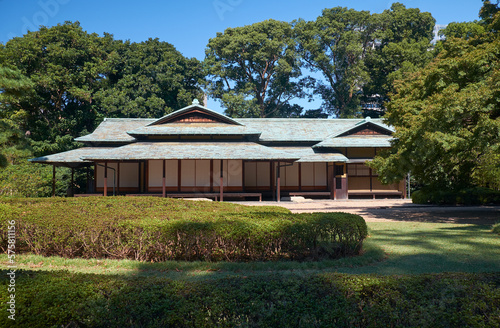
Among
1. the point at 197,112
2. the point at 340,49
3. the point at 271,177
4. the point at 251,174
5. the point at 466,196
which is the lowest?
the point at 466,196

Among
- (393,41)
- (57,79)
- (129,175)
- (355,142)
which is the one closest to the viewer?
(129,175)

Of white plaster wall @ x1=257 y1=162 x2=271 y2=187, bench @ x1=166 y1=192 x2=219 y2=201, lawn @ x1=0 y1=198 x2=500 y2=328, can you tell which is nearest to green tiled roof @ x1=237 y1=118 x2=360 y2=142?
white plaster wall @ x1=257 y1=162 x2=271 y2=187

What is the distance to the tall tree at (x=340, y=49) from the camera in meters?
41.0

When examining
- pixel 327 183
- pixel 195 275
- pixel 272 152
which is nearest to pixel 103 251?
pixel 195 275

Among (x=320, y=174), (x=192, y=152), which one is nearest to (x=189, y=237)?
(x=192, y=152)

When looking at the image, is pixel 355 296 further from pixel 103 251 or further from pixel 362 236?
pixel 103 251

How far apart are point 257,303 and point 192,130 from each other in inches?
847

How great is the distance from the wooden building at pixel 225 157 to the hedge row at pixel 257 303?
1744cm

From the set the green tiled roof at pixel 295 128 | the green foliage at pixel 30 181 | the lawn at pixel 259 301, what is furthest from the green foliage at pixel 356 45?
the lawn at pixel 259 301

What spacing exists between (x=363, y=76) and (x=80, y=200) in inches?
1385

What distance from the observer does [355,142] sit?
25.5 metres

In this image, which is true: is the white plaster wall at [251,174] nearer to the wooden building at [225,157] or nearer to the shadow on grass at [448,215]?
the wooden building at [225,157]

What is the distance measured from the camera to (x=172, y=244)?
6.95m

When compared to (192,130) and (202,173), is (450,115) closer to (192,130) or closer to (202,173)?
(202,173)
